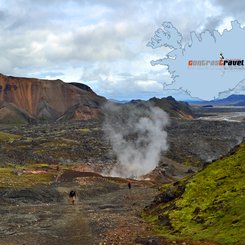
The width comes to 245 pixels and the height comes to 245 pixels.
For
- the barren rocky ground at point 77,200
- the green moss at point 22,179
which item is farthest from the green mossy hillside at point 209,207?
the green moss at point 22,179

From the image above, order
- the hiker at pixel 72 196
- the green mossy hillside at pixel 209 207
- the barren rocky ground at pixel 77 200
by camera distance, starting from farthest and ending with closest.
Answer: the hiker at pixel 72 196 < the barren rocky ground at pixel 77 200 < the green mossy hillside at pixel 209 207

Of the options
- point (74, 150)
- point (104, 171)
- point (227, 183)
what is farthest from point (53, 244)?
point (74, 150)

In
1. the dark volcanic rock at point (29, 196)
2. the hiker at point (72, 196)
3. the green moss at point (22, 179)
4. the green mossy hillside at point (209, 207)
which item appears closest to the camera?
the green mossy hillside at point (209, 207)

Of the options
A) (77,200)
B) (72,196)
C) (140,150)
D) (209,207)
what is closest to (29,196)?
(72,196)

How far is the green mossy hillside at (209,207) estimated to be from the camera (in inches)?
1329

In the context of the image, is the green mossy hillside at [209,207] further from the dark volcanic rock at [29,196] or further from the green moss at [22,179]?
the green moss at [22,179]

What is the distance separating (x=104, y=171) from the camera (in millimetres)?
104250

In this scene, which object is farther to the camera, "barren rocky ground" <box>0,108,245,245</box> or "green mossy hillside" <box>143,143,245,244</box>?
"barren rocky ground" <box>0,108,245,245</box>

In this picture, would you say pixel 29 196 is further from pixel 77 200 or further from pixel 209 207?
pixel 209 207

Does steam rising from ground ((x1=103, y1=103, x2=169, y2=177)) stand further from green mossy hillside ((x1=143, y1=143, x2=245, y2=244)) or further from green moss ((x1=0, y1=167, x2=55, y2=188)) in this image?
green mossy hillside ((x1=143, y1=143, x2=245, y2=244))

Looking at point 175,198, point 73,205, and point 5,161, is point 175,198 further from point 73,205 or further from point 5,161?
point 5,161

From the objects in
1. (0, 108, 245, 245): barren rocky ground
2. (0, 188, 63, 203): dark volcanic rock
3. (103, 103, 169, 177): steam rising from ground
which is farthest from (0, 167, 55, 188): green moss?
(103, 103, 169, 177): steam rising from ground

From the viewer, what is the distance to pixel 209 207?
132 ft

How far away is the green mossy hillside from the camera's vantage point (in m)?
33.8
